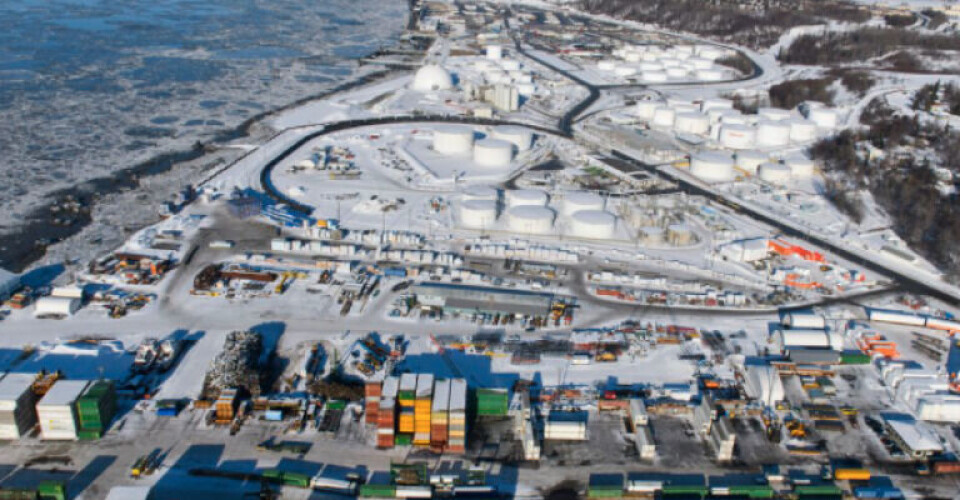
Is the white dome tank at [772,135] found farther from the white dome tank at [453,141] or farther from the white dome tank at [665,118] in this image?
the white dome tank at [453,141]

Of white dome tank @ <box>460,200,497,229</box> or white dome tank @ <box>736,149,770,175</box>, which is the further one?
white dome tank @ <box>736,149,770,175</box>

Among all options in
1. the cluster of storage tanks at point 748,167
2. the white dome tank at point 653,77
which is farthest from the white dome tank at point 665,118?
the white dome tank at point 653,77

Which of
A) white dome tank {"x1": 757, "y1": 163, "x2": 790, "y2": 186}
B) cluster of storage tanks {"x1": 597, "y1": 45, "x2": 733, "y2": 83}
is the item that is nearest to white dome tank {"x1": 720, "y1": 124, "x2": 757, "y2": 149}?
white dome tank {"x1": 757, "y1": 163, "x2": 790, "y2": 186}

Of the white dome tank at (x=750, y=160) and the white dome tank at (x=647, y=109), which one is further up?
the white dome tank at (x=647, y=109)

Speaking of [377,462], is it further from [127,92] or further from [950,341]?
[127,92]

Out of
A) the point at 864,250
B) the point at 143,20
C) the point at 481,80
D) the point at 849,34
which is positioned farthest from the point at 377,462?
the point at 849,34

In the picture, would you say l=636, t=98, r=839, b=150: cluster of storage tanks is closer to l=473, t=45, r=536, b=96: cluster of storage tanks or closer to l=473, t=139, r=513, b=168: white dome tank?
l=473, t=45, r=536, b=96: cluster of storage tanks

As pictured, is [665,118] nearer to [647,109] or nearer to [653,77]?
[647,109]
